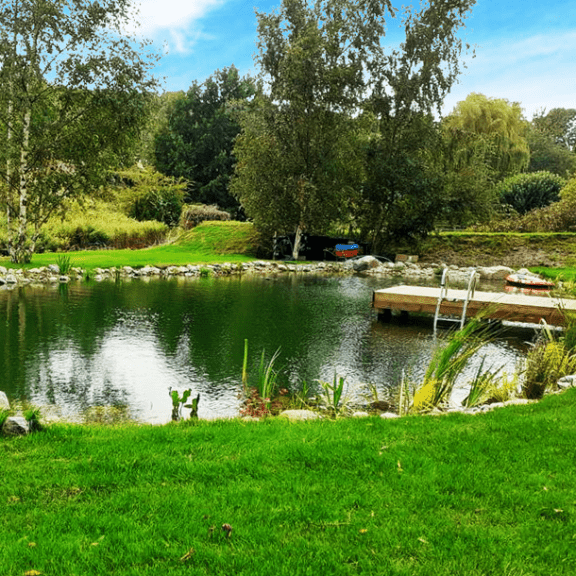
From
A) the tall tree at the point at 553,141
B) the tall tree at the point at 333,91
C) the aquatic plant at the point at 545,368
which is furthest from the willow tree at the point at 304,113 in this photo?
the tall tree at the point at 553,141

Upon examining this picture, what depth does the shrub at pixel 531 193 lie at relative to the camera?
116 feet

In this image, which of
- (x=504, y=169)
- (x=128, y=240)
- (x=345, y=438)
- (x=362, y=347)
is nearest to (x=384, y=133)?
(x=128, y=240)

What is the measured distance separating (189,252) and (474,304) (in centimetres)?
1749

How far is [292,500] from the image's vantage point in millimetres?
3127

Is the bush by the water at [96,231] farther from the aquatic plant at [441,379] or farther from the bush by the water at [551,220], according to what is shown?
the bush by the water at [551,220]

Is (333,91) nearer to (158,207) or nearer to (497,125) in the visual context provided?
(158,207)

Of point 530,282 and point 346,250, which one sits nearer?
point 530,282

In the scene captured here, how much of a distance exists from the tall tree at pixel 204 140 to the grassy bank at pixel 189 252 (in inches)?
403

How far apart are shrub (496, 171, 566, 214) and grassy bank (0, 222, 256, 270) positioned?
17.8m

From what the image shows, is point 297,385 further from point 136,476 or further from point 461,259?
point 461,259

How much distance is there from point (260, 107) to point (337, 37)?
4.67m

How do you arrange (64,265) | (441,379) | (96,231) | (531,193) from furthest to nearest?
(531,193), (96,231), (64,265), (441,379)

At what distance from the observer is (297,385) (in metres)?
7.01

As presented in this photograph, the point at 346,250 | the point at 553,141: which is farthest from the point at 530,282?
the point at 553,141
